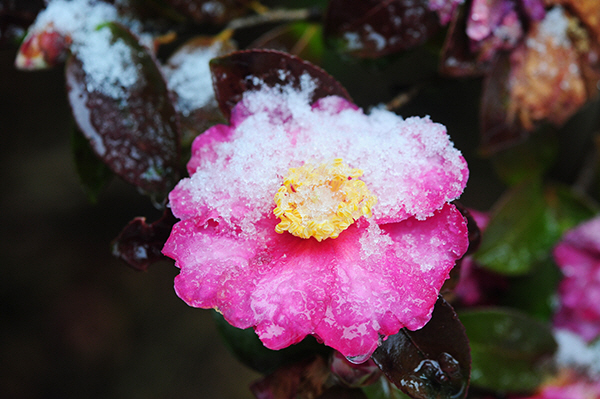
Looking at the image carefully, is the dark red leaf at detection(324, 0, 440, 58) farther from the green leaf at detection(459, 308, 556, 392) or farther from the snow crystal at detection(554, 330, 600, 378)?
the snow crystal at detection(554, 330, 600, 378)

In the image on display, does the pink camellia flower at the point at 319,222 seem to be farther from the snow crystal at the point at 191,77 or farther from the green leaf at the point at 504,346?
the green leaf at the point at 504,346

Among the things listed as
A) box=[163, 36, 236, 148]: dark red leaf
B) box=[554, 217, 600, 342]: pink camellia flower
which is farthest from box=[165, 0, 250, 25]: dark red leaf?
box=[554, 217, 600, 342]: pink camellia flower

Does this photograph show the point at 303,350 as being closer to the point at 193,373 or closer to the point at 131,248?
the point at 131,248

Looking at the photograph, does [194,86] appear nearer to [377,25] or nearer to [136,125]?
[136,125]

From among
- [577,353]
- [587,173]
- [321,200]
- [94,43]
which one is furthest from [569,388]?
[94,43]

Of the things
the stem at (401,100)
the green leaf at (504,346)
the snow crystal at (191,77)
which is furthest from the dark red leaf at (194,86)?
the green leaf at (504,346)
